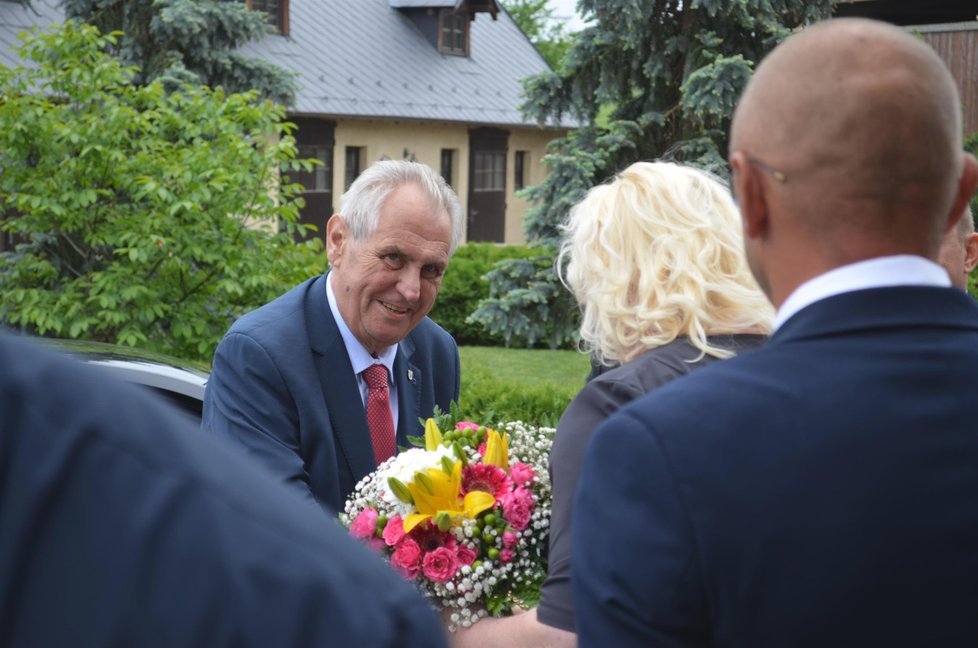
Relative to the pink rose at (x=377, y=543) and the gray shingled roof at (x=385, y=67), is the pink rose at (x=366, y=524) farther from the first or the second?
the gray shingled roof at (x=385, y=67)

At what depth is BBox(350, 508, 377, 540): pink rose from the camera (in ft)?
9.52

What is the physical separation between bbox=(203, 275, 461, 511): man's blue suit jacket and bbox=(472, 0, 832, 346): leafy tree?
9.09 meters

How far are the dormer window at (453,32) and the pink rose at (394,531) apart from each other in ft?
99.8

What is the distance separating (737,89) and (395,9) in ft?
71.4

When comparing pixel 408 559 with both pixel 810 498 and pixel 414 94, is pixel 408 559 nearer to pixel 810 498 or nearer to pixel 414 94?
pixel 810 498

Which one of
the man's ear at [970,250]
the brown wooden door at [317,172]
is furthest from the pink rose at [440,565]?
the brown wooden door at [317,172]

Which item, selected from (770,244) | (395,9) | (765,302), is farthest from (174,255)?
(395,9)

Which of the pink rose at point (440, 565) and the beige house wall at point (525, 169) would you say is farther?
the beige house wall at point (525, 169)

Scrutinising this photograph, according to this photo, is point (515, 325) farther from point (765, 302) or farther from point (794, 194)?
point (794, 194)

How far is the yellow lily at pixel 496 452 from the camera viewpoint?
117 inches

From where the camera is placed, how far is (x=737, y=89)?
40.7 ft

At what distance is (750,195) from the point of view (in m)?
1.69

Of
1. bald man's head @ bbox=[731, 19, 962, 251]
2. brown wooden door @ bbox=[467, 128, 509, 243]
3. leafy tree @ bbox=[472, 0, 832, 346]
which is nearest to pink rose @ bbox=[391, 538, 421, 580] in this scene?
bald man's head @ bbox=[731, 19, 962, 251]

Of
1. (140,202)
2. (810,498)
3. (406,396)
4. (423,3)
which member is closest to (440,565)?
(406,396)
